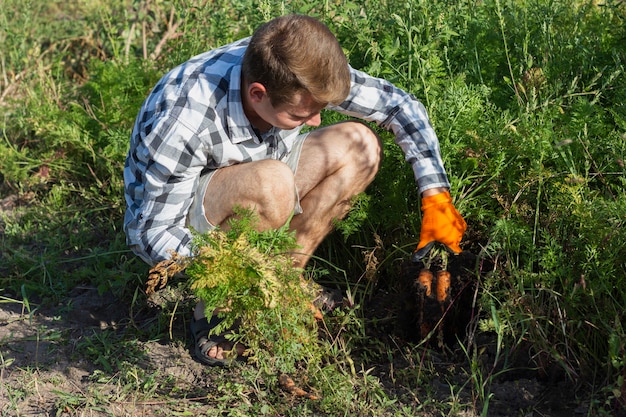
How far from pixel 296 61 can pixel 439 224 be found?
2.58 feet

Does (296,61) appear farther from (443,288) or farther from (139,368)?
(139,368)

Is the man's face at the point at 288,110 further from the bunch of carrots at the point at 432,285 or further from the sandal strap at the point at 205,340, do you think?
the sandal strap at the point at 205,340

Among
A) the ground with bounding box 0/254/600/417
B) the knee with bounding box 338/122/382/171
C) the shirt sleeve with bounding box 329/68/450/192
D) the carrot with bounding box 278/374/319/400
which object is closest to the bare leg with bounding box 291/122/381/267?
the knee with bounding box 338/122/382/171

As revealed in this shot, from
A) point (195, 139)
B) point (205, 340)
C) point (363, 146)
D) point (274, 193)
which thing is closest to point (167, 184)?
point (195, 139)

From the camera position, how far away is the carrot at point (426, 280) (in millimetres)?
2881

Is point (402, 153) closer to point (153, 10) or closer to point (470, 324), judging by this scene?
point (470, 324)

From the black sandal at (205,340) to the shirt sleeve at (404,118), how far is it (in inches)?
35.8

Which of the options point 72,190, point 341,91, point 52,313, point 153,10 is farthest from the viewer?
point 153,10

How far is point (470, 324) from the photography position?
2727 millimetres

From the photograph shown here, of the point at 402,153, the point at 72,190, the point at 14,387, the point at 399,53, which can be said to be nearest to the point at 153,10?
the point at 72,190

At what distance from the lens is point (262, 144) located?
9.87 feet

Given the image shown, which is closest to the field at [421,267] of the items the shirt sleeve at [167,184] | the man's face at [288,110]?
the shirt sleeve at [167,184]

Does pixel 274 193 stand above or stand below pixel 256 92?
below

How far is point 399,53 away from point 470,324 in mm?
1276
